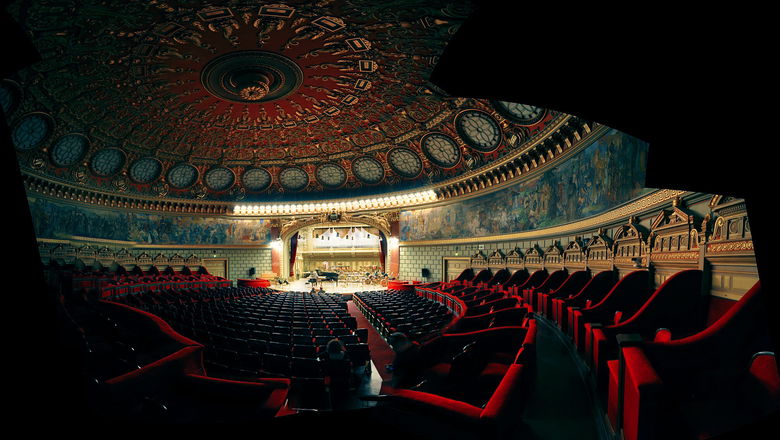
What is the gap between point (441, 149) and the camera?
2225 centimetres

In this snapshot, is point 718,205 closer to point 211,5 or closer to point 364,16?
point 364,16

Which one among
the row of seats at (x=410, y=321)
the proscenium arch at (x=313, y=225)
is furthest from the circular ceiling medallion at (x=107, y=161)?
the row of seats at (x=410, y=321)

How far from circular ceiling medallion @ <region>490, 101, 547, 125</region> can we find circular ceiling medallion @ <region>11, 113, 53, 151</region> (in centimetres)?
2535

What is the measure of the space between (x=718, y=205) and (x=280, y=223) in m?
29.5

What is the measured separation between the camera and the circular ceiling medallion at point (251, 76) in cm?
1405

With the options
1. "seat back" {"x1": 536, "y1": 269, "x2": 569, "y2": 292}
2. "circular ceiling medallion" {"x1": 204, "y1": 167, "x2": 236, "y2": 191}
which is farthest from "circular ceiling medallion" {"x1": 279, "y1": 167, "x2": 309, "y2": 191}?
"seat back" {"x1": 536, "y1": 269, "x2": 569, "y2": 292}

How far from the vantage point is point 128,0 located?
9.79m

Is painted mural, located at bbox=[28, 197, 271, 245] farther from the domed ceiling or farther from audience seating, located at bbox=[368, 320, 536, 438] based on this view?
audience seating, located at bbox=[368, 320, 536, 438]

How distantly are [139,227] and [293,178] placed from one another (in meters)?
13.6

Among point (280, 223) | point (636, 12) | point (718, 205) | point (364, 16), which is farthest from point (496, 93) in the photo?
point (280, 223)

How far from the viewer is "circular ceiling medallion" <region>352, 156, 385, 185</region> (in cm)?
2627

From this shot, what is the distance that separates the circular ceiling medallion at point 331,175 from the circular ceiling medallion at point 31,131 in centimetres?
1707

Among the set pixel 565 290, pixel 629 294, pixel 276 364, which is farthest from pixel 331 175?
pixel 276 364

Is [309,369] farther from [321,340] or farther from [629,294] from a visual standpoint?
[629,294]
